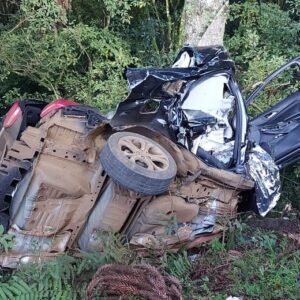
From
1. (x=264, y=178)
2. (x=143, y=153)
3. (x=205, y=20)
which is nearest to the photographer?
(x=143, y=153)

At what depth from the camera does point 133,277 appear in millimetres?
3785

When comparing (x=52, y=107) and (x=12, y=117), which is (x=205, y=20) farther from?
(x=12, y=117)

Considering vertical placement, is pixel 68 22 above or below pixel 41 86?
above

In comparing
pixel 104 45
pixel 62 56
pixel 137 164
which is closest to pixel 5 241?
pixel 137 164

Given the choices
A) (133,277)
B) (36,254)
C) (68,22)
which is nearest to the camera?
(133,277)

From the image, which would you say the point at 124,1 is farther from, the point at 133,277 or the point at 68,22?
the point at 133,277

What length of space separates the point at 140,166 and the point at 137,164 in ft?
0.12

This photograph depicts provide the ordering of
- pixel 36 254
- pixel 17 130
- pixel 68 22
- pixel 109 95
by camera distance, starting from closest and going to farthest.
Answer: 1. pixel 36 254
2. pixel 17 130
3. pixel 109 95
4. pixel 68 22

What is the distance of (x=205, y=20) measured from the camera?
25.6ft

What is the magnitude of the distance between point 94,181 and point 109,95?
141 inches

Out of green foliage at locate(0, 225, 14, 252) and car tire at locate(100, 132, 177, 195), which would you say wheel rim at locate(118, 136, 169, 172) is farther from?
green foliage at locate(0, 225, 14, 252)

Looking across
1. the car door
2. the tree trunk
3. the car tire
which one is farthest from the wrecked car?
the tree trunk

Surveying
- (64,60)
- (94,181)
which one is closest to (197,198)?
(94,181)

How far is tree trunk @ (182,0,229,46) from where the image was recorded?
7.78 m
